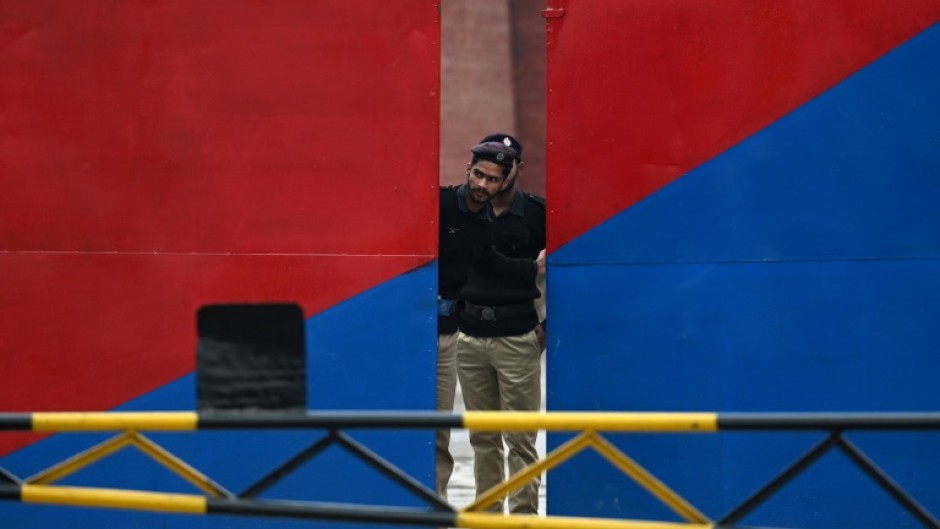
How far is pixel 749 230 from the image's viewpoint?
6016 millimetres

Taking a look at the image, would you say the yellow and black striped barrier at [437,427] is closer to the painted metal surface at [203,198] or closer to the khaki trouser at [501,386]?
the painted metal surface at [203,198]

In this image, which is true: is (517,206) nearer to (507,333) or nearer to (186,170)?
(507,333)

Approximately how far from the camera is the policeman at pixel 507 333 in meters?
6.79

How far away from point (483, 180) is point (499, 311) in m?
0.65

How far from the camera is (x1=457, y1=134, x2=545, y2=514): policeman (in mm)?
6785

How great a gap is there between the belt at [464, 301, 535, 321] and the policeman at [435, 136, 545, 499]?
0.42 feet

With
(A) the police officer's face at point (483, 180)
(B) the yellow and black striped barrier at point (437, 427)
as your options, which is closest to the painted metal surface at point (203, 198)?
(A) the police officer's face at point (483, 180)

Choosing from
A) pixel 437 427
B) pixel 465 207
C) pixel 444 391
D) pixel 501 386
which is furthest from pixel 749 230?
pixel 437 427

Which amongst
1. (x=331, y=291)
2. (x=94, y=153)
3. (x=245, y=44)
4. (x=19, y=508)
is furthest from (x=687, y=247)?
(x=19, y=508)

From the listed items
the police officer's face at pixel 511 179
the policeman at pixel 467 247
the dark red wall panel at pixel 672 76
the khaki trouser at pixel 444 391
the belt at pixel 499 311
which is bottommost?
the khaki trouser at pixel 444 391

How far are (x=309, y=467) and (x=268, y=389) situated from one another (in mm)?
1861

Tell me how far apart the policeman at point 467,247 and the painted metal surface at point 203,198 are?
1.73ft

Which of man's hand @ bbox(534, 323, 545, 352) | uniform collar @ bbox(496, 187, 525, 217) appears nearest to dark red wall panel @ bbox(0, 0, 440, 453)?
uniform collar @ bbox(496, 187, 525, 217)

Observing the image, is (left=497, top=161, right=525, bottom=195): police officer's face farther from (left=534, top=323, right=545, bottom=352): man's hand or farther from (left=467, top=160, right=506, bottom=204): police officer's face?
(left=534, top=323, right=545, bottom=352): man's hand
